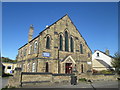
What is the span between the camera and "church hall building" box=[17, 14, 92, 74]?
21.3m

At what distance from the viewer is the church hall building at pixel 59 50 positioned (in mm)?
21344

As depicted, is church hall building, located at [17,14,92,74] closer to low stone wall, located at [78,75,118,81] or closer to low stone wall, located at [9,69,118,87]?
low stone wall, located at [78,75,118,81]

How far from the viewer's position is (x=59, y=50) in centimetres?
2334

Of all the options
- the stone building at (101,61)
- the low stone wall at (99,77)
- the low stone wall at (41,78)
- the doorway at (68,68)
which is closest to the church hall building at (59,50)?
the doorway at (68,68)

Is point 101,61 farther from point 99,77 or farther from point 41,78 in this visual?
point 41,78

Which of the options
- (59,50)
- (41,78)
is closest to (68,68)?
(59,50)

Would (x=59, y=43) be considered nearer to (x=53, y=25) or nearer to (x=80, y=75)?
(x=53, y=25)

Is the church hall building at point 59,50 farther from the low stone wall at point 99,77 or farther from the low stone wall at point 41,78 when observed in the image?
the low stone wall at point 41,78

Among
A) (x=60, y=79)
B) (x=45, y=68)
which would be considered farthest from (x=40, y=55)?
(x=60, y=79)

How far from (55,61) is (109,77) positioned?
10921 millimetres

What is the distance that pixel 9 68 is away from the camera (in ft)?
146

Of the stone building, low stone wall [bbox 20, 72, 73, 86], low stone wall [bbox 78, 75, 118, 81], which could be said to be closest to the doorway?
low stone wall [bbox 78, 75, 118, 81]

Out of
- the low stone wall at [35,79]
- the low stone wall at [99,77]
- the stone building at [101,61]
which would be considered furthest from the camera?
the stone building at [101,61]

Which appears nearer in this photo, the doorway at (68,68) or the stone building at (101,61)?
the doorway at (68,68)
